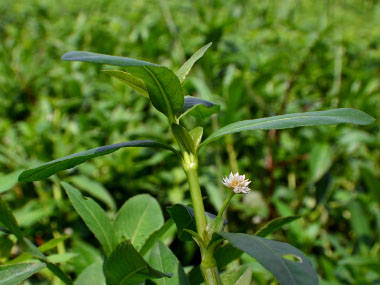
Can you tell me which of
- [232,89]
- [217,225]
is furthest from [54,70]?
[217,225]

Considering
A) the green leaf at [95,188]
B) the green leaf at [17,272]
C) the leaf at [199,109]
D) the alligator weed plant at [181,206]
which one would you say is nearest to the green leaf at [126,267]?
the alligator weed plant at [181,206]

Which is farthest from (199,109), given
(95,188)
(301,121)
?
(95,188)

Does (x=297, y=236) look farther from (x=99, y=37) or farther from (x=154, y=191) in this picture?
(x=99, y=37)

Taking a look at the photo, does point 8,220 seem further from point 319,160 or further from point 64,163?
point 319,160

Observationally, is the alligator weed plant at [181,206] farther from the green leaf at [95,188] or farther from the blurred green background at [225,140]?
the green leaf at [95,188]

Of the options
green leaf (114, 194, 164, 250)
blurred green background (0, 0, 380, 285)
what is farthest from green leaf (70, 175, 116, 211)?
green leaf (114, 194, 164, 250)

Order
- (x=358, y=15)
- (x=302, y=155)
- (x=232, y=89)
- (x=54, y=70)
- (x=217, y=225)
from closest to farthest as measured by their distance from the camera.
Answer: (x=217, y=225)
(x=232, y=89)
(x=302, y=155)
(x=54, y=70)
(x=358, y=15)
